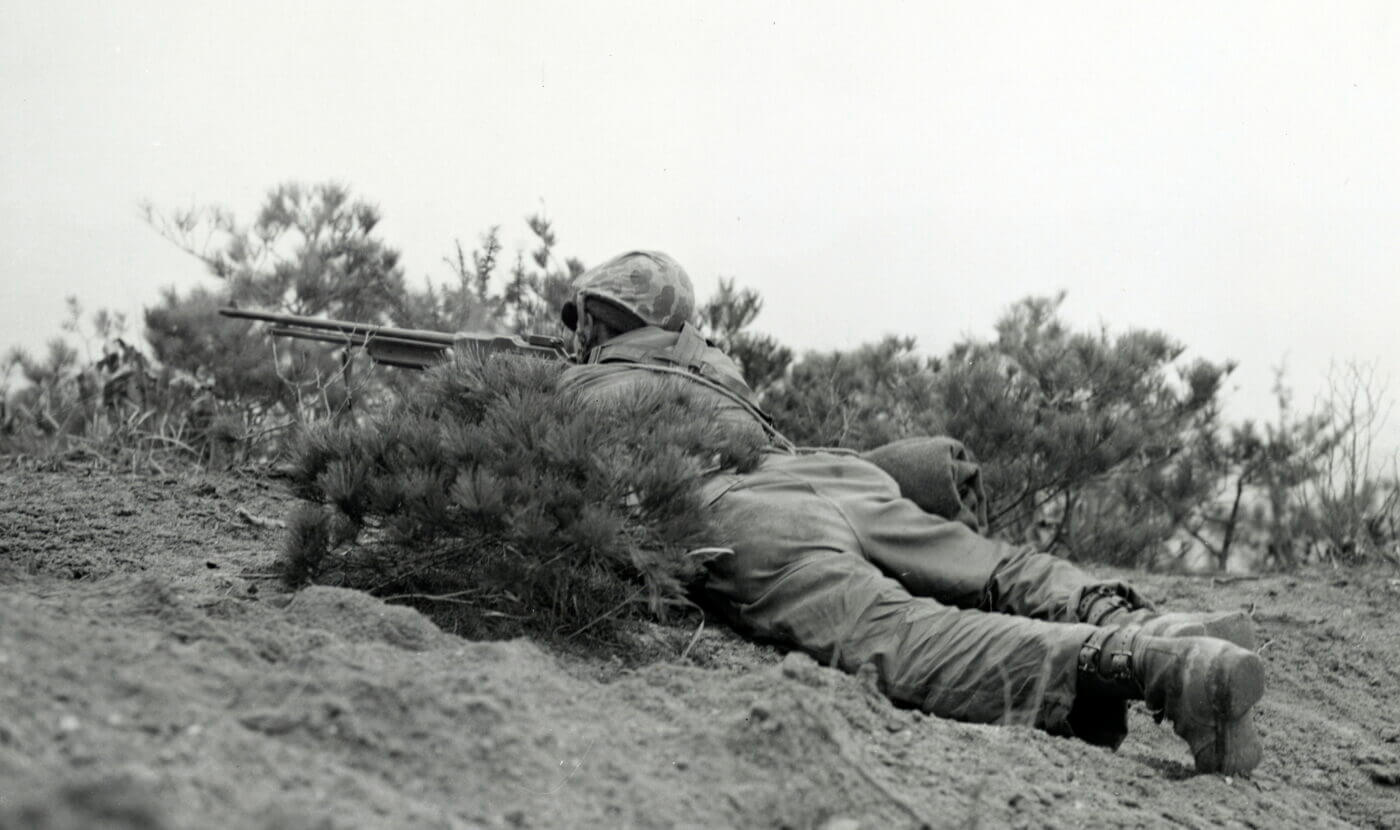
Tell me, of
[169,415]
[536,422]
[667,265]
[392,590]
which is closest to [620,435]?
[536,422]

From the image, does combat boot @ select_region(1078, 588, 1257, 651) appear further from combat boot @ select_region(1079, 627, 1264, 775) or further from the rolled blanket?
the rolled blanket

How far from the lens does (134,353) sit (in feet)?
25.3

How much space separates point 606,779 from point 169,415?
568 cm

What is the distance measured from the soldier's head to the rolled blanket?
0.99 meters

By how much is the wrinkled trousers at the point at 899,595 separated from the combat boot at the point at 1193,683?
78 millimetres

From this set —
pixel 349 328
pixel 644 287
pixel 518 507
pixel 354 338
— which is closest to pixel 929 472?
pixel 644 287

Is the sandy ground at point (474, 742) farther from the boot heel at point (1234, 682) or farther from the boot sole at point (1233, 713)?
the boot heel at point (1234, 682)

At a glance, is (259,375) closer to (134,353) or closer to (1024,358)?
(134,353)

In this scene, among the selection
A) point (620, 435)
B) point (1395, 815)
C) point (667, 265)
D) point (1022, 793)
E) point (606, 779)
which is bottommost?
point (1395, 815)

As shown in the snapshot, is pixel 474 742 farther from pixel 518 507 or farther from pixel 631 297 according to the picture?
pixel 631 297

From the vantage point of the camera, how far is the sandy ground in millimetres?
1794

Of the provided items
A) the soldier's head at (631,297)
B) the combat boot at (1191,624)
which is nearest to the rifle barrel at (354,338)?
the soldier's head at (631,297)

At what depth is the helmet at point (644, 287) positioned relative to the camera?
4.91m

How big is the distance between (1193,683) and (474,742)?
5.87 ft
